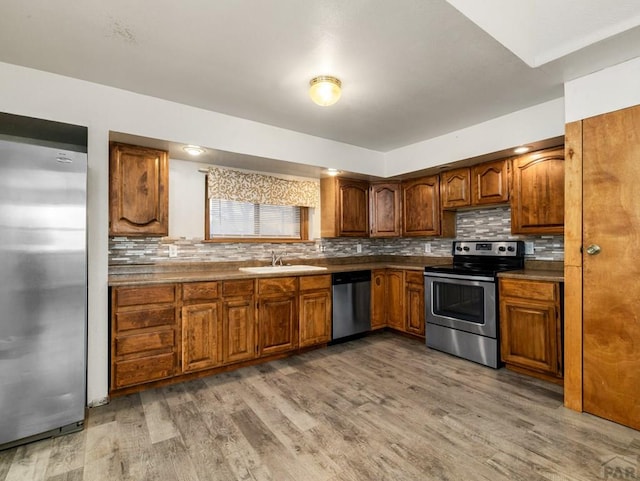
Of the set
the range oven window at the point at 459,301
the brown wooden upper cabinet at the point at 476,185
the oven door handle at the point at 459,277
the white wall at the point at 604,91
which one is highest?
the white wall at the point at 604,91

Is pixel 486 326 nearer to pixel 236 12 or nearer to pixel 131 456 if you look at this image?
pixel 131 456

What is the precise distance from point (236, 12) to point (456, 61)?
54.9 inches

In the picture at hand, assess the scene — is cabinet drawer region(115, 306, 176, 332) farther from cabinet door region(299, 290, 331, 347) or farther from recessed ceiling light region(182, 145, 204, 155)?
recessed ceiling light region(182, 145, 204, 155)

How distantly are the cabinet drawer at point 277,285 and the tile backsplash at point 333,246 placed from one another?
60 centimetres

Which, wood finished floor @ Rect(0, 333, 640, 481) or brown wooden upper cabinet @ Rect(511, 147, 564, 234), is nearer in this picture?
wood finished floor @ Rect(0, 333, 640, 481)

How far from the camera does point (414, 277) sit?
12.5 feet

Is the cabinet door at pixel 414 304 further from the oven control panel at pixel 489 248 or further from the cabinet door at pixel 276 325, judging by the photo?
the cabinet door at pixel 276 325

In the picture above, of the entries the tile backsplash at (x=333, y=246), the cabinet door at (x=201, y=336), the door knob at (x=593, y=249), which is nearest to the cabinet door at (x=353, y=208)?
the tile backsplash at (x=333, y=246)

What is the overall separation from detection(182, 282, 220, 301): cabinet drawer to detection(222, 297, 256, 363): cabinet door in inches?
5.2

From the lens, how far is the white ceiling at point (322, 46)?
1.66 metres

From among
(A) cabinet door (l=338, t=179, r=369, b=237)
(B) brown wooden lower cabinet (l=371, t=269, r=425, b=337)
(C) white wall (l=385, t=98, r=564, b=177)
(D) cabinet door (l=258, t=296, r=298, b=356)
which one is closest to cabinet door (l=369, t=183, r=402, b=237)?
(A) cabinet door (l=338, t=179, r=369, b=237)

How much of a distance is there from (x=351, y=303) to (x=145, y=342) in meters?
A: 2.13

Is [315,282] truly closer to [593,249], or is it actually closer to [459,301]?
[459,301]

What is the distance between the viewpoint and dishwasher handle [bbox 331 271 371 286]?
3629 mm
